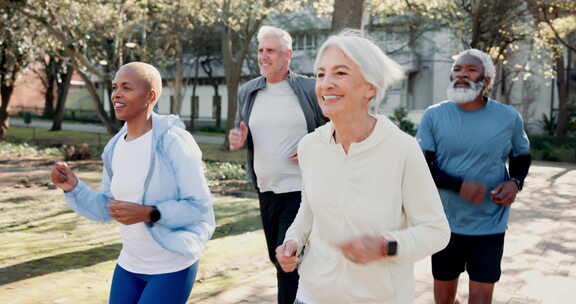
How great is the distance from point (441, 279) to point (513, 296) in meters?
1.80

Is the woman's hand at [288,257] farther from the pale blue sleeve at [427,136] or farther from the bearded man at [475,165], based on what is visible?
the pale blue sleeve at [427,136]

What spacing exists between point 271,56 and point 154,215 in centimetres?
193

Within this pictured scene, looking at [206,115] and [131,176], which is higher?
[131,176]

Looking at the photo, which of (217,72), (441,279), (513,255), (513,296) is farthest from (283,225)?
(217,72)

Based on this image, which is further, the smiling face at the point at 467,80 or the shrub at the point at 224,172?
the shrub at the point at 224,172

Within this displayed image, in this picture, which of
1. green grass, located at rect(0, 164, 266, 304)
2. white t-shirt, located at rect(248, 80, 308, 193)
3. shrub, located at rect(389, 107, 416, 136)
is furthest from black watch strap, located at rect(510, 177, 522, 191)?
shrub, located at rect(389, 107, 416, 136)

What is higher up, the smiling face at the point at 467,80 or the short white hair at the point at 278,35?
the short white hair at the point at 278,35

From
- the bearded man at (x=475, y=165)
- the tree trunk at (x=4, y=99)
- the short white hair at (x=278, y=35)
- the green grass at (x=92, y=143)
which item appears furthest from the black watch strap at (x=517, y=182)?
the tree trunk at (x=4, y=99)

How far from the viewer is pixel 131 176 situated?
10.4 ft

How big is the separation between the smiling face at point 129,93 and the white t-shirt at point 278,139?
1.52 meters

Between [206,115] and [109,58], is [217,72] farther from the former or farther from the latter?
[109,58]

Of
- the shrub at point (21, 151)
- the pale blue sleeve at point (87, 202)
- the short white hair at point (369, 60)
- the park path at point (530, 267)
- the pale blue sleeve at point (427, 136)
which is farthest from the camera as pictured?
the shrub at point (21, 151)

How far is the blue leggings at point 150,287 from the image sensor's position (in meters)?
3.06

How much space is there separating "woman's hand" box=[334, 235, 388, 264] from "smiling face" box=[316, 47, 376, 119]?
1.66ft
